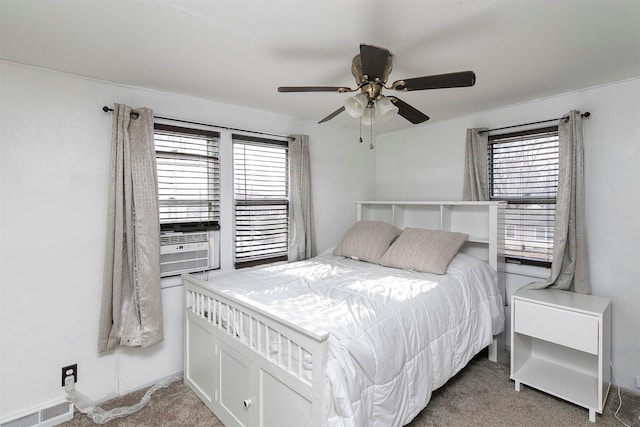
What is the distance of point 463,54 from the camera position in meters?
1.87

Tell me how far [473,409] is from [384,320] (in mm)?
1068

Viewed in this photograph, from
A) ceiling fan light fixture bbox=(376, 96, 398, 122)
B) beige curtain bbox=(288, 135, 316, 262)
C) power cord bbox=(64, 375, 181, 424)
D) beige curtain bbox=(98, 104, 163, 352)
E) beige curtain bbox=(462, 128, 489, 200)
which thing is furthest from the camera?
beige curtain bbox=(288, 135, 316, 262)

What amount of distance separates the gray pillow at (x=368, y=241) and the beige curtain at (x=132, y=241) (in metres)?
1.68

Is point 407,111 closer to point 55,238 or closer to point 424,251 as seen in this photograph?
point 424,251

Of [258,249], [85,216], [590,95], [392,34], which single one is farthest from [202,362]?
[590,95]

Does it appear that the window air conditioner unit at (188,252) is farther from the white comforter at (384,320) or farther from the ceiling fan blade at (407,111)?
the ceiling fan blade at (407,111)

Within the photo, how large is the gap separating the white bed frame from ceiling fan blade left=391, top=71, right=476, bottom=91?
1266 mm

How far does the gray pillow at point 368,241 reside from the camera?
2.94m

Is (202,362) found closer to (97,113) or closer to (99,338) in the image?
(99,338)

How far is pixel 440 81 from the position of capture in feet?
4.99

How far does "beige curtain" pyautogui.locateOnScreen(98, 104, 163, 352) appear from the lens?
2.15m

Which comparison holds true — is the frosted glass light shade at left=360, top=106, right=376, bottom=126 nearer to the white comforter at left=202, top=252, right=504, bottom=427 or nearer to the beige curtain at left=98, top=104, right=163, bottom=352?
the white comforter at left=202, top=252, right=504, bottom=427

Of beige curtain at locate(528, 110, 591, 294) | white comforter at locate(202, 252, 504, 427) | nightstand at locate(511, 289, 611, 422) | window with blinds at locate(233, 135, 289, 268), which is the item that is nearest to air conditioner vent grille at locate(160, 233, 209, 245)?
window with blinds at locate(233, 135, 289, 268)

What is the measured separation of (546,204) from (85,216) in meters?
3.62
